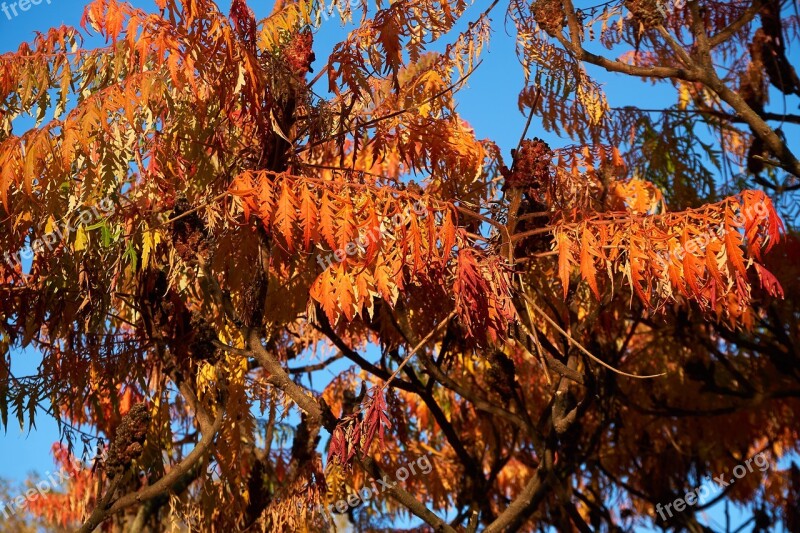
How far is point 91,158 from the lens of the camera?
450cm

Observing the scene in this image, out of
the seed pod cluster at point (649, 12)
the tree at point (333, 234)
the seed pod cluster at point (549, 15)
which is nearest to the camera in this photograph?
the tree at point (333, 234)

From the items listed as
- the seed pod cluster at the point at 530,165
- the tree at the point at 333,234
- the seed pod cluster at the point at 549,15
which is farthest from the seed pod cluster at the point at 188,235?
the seed pod cluster at the point at 549,15

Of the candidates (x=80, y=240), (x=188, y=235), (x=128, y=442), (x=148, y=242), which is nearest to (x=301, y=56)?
(x=188, y=235)

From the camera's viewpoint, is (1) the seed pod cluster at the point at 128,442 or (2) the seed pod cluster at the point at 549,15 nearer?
(1) the seed pod cluster at the point at 128,442

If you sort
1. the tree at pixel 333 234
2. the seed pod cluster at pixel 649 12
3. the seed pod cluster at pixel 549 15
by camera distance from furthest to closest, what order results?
the seed pod cluster at pixel 649 12, the seed pod cluster at pixel 549 15, the tree at pixel 333 234

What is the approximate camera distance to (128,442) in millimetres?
4203

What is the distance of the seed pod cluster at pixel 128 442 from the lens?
4172mm

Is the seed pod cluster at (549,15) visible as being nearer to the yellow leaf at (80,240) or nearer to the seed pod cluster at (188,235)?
Answer: the seed pod cluster at (188,235)

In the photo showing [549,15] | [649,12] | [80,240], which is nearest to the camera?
[80,240]

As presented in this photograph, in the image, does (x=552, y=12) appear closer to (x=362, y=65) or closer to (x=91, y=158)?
(x=362, y=65)

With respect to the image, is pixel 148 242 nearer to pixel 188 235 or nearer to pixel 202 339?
pixel 188 235

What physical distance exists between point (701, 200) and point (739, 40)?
154 cm

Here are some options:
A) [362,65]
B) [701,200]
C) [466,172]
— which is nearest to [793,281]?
[701,200]

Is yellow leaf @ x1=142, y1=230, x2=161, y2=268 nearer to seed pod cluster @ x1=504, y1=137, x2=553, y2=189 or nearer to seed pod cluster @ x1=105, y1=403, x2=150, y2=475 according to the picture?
seed pod cluster @ x1=105, y1=403, x2=150, y2=475
